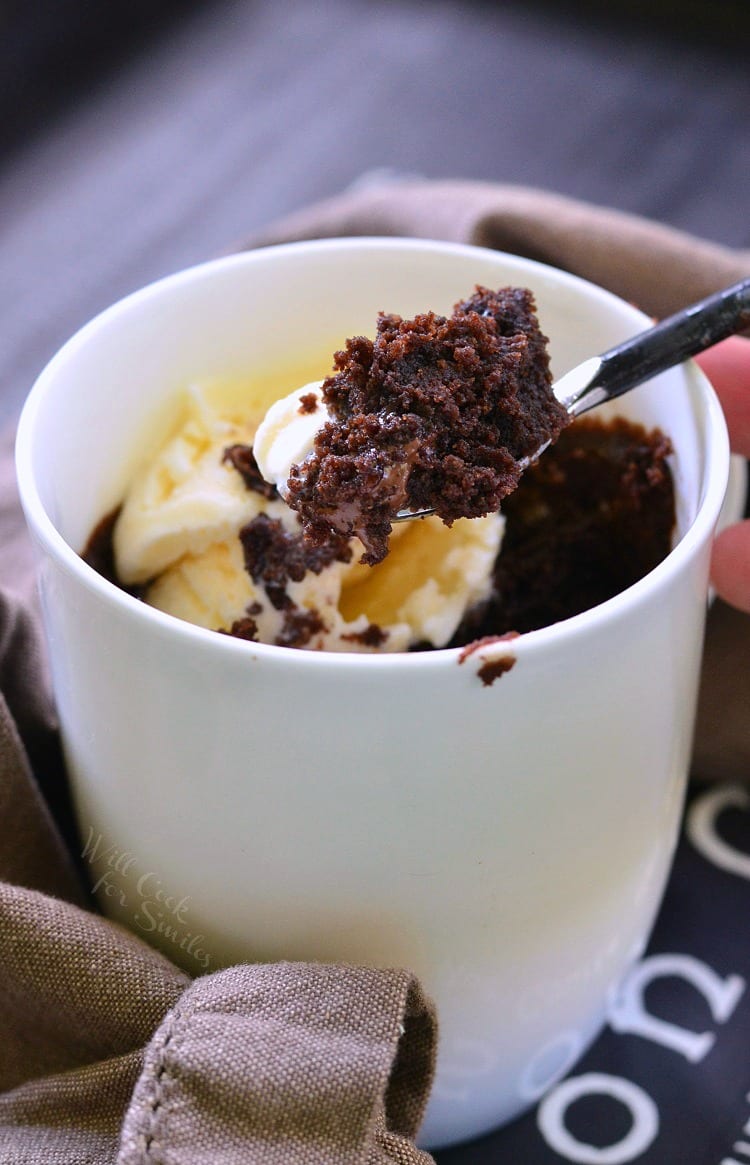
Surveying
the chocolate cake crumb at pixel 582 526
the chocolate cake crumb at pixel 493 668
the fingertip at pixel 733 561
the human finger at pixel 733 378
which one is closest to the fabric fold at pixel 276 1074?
the chocolate cake crumb at pixel 493 668

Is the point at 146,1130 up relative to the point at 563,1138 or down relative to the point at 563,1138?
up

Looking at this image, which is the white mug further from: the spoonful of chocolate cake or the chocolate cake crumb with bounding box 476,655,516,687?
the spoonful of chocolate cake

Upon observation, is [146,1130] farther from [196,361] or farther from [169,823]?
[196,361]

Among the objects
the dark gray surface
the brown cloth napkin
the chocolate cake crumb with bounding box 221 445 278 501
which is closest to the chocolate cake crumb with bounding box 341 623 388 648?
the chocolate cake crumb with bounding box 221 445 278 501

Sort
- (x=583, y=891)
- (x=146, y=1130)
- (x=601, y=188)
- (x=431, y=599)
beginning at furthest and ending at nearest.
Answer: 1. (x=601, y=188)
2. (x=431, y=599)
3. (x=583, y=891)
4. (x=146, y=1130)

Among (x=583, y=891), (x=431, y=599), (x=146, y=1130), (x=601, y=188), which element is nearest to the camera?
(x=146, y=1130)

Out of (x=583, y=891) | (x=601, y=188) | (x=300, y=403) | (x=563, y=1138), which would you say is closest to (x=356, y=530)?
(x=300, y=403)
